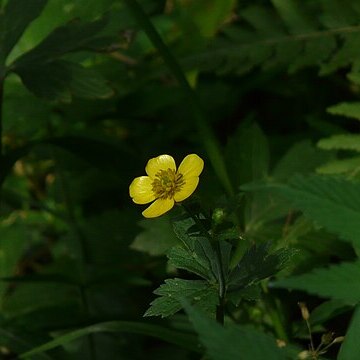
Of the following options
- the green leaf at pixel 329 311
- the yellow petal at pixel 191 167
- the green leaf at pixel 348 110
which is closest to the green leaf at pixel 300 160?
the green leaf at pixel 348 110

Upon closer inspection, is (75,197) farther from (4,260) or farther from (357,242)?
(357,242)

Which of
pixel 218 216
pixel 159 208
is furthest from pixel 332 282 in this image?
pixel 159 208

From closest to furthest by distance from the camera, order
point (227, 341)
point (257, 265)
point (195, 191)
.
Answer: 1. point (227, 341)
2. point (257, 265)
3. point (195, 191)

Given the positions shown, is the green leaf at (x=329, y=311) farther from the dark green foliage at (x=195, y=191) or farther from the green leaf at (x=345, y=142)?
the green leaf at (x=345, y=142)

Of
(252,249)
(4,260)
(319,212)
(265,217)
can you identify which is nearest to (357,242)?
(319,212)

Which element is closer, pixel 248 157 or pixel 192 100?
pixel 192 100

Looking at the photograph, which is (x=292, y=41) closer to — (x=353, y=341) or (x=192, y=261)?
(x=192, y=261)
